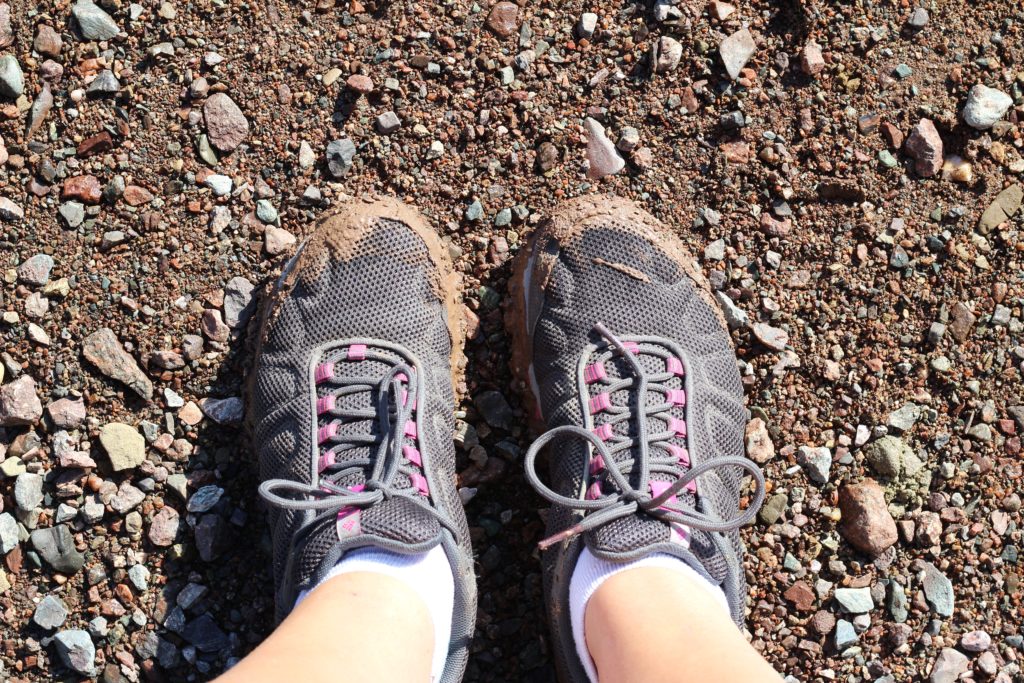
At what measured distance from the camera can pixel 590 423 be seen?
7.49 ft

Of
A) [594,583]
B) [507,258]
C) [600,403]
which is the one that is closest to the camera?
[594,583]

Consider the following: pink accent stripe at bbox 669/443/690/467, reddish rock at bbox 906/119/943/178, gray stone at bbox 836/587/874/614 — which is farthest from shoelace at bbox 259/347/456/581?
reddish rock at bbox 906/119/943/178

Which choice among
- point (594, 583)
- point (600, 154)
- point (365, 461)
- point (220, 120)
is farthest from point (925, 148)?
point (220, 120)

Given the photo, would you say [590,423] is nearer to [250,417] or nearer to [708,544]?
[708,544]

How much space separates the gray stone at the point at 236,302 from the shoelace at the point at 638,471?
0.96m

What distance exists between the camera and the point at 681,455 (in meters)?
2.24

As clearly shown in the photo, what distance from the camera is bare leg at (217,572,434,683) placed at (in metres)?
1.68

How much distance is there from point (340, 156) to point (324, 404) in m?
0.74

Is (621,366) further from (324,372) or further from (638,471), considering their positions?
(324,372)

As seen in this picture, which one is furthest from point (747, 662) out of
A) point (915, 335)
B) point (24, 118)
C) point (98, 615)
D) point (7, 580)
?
point (24, 118)

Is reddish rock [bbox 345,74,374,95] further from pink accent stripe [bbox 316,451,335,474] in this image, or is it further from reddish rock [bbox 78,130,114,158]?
pink accent stripe [bbox 316,451,335,474]

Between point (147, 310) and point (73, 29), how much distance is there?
86cm

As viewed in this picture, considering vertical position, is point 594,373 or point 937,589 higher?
A: point 594,373

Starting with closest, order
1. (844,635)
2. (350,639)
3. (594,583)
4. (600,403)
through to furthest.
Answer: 1. (350,639)
2. (594,583)
3. (600,403)
4. (844,635)
